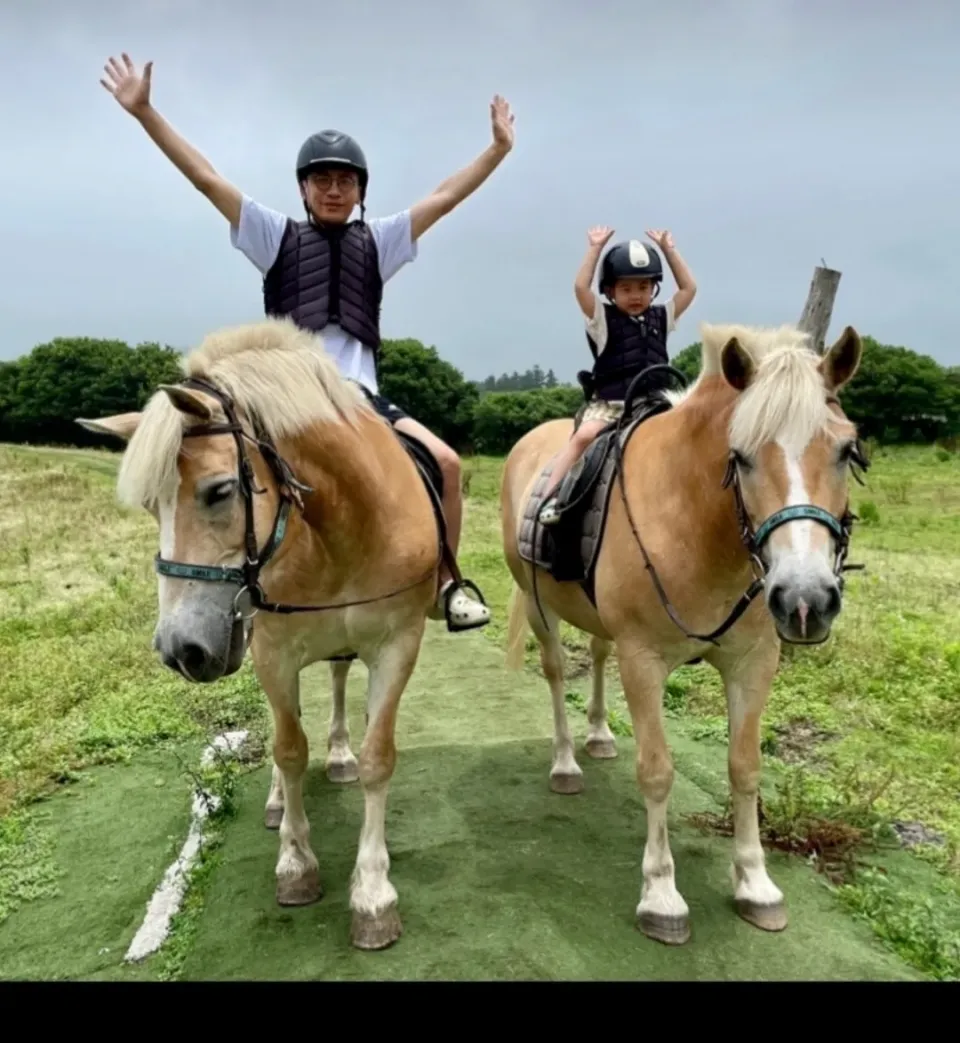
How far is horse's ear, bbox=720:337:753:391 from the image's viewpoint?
8.57 feet

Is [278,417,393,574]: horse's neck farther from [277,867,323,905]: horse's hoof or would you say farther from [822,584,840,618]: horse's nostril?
[822,584,840,618]: horse's nostril

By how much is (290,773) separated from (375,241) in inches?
97.7

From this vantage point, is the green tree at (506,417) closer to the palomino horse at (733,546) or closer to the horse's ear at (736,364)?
the palomino horse at (733,546)

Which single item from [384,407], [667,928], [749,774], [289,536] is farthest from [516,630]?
[289,536]

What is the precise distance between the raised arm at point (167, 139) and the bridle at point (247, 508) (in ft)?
4.69

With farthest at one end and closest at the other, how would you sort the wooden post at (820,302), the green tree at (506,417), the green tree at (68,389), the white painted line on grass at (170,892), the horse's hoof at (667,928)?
the green tree at (506,417), the green tree at (68,389), the wooden post at (820,302), the white painted line on grass at (170,892), the horse's hoof at (667,928)

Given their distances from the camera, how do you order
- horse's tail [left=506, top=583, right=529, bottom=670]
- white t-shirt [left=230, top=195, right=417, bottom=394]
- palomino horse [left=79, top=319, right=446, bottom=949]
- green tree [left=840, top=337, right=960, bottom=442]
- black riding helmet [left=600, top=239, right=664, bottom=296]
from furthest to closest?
green tree [left=840, top=337, right=960, bottom=442] < horse's tail [left=506, top=583, right=529, bottom=670] < black riding helmet [left=600, top=239, right=664, bottom=296] < white t-shirt [left=230, top=195, right=417, bottom=394] < palomino horse [left=79, top=319, right=446, bottom=949]

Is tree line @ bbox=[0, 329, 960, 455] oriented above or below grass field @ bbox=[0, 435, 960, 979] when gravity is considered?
above

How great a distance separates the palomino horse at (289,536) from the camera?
2.39 meters

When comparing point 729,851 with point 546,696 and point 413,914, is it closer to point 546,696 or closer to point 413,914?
point 413,914

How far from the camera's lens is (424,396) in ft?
124

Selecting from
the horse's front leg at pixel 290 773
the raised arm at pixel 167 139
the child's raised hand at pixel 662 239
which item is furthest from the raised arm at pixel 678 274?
the horse's front leg at pixel 290 773

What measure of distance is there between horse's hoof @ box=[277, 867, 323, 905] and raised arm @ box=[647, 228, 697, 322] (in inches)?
138

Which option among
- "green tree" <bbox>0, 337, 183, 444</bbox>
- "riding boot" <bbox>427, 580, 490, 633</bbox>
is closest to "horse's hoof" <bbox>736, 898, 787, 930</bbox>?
"riding boot" <bbox>427, 580, 490, 633</bbox>
